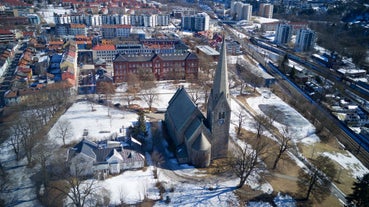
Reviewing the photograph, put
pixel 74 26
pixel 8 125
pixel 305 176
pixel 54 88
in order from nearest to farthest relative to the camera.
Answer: pixel 305 176, pixel 8 125, pixel 54 88, pixel 74 26

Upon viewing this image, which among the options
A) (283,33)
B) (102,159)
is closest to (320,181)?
(102,159)

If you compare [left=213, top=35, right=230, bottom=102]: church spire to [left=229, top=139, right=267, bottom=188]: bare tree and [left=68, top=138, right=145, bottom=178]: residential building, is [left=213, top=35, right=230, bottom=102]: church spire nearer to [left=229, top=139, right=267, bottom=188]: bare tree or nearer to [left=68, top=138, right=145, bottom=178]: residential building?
[left=229, top=139, right=267, bottom=188]: bare tree

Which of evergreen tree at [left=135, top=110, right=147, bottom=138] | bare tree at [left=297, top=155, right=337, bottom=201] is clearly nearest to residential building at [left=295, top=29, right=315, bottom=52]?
bare tree at [left=297, top=155, right=337, bottom=201]

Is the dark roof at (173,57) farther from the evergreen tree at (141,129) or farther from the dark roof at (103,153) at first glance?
the dark roof at (103,153)

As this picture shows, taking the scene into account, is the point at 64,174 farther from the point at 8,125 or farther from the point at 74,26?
the point at 74,26

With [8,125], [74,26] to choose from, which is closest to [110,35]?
[74,26]

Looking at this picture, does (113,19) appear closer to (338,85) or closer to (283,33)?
(283,33)

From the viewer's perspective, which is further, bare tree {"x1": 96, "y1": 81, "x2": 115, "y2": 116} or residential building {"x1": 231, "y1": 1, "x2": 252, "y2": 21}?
residential building {"x1": 231, "y1": 1, "x2": 252, "y2": 21}

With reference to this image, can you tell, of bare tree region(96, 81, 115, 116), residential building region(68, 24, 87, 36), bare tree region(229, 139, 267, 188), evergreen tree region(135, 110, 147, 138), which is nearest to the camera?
bare tree region(229, 139, 267, 188)
